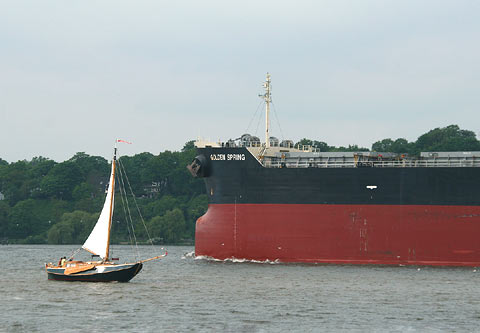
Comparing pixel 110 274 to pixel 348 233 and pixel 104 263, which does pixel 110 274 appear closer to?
pixel 104 263

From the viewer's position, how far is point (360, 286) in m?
45.1

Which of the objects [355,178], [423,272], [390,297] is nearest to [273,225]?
[355,178]

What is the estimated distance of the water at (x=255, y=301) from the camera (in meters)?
33.8

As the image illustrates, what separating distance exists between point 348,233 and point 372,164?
4962 millimetres

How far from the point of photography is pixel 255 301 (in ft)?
131

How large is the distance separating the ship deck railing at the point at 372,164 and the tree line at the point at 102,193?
6258cm

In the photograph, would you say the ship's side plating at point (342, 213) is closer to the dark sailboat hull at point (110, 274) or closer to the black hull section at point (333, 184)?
the black hull section at point (333, 184)

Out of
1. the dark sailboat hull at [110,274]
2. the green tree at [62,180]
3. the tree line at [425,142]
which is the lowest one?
the dark sailboat hull at [110,274]

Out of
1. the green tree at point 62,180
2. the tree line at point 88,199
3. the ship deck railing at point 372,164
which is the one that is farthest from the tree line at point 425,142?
the ship deck railing at point 372,164

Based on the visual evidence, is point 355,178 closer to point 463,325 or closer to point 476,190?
point 476,190

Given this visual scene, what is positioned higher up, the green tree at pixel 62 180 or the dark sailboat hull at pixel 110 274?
the green tree at pixel 62 180

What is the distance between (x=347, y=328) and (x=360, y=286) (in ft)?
39.8

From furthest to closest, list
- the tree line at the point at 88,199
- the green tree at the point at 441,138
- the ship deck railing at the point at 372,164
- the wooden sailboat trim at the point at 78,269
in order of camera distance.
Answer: the green tree at the point at 441,138 < the tree line at the point at 88,199 < the ship deck railing at the point at 372,164 < the wooden sailboat trim at the point at 78,269

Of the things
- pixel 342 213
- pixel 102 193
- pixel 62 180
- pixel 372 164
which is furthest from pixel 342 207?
pixel 102 193
